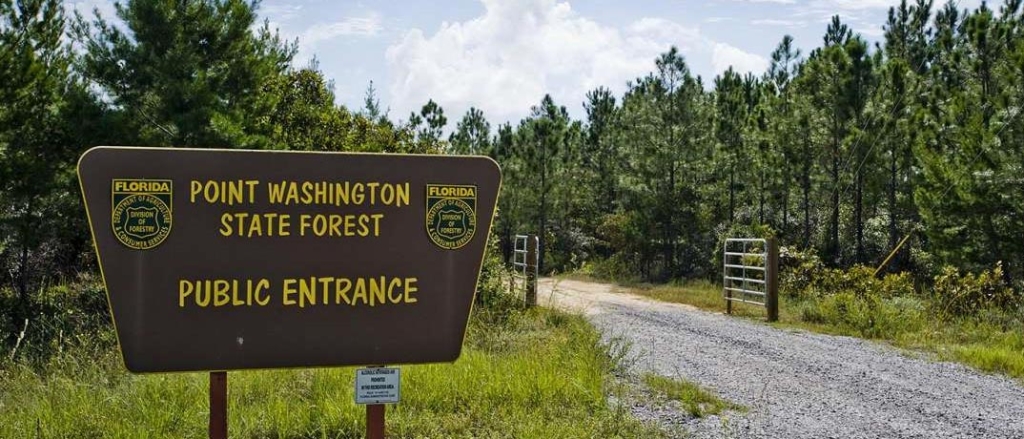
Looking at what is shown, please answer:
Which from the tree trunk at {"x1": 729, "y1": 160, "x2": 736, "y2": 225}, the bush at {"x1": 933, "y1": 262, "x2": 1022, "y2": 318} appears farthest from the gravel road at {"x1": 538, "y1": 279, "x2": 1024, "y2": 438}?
the tree trunk at {"x1": 729, "y1": 160, "x2": 736, "y2": 225}

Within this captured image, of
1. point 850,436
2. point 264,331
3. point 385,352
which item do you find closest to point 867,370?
point 850,436

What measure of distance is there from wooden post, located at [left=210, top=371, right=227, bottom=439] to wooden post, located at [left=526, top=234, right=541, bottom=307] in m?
7.94

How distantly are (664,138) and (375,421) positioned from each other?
22685 millimetres

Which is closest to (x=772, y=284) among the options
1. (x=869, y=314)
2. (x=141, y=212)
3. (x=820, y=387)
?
Result: (x=869, y=314)

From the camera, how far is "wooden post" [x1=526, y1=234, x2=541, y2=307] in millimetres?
12134

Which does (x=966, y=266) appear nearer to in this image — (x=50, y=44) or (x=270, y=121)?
(x=270, y=121)

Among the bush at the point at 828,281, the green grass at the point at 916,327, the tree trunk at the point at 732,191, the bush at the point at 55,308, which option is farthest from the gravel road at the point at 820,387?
the tree trunk at the point at 732,191

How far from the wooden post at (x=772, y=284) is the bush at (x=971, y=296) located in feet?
7.54

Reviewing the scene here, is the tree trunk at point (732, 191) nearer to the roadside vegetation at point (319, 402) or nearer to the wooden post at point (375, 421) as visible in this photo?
the roadside vegetation at point (319, 402)

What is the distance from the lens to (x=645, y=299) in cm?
1870

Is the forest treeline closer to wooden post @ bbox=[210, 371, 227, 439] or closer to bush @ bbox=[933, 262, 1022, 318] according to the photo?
bush @ bbox=[933, 262, 1022, 318]

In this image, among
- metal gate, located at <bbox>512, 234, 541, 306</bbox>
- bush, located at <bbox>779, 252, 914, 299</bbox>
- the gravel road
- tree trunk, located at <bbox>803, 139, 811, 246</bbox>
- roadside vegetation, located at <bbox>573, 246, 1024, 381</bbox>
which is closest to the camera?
the gravel road

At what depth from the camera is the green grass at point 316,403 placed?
496cm

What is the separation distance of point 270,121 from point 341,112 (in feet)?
5.23
